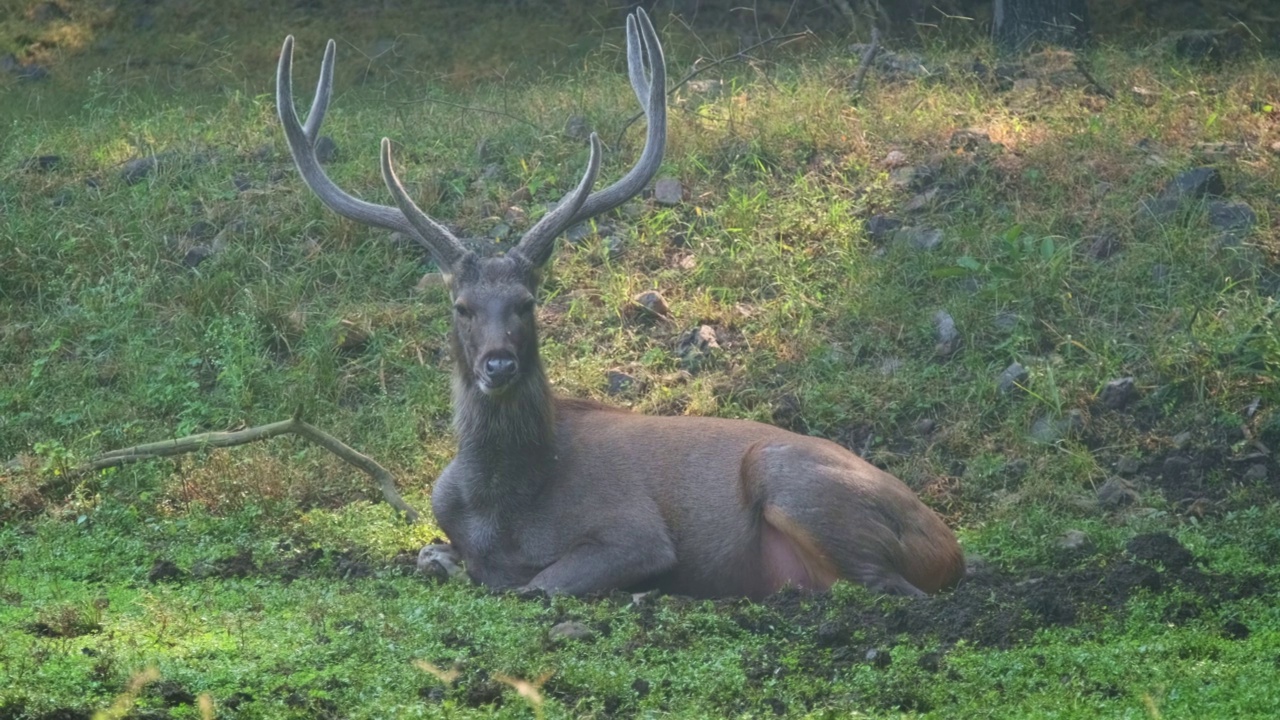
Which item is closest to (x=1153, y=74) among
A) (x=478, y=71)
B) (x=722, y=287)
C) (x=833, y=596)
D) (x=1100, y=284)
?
(x=1100, y=284)

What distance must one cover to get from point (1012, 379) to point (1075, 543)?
1.88 m

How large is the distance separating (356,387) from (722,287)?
2.39 meters

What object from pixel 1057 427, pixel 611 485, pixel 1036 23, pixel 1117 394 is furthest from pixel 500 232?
pixel 1036 23

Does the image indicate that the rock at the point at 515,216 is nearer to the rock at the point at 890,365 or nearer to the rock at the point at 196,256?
the rock at the point at 196,256

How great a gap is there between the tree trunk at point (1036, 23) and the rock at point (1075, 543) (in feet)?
21.8

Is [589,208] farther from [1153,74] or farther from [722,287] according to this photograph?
[1153,74]

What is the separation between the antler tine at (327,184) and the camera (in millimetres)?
7539

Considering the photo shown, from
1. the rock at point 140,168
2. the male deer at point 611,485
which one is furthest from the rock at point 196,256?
the male deer at point 611,485

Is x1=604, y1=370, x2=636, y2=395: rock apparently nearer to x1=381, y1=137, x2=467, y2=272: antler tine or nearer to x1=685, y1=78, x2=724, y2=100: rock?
x1=381, y1=137, x2=467, y2=272: antler tine

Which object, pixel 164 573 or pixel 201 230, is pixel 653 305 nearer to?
pixel 201 230

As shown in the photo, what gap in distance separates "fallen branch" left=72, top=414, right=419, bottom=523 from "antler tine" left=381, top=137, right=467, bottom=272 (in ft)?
4.27

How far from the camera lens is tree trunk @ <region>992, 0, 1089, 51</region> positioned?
13.0 m

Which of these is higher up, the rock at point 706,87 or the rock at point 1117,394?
the rock at point 706,87

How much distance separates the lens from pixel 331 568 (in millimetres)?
7176
